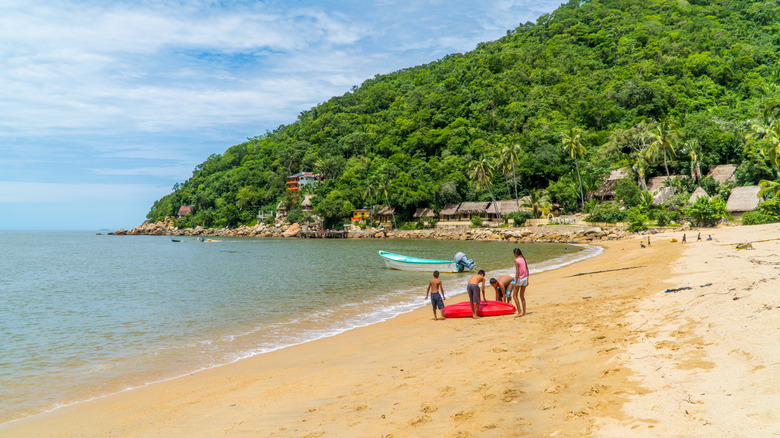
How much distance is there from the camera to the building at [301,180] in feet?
360

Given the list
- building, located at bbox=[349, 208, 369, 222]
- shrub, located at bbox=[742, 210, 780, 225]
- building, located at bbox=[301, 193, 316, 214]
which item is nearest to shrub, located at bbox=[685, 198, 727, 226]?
shrub, located at bbox=[742, 210, 780, 225]

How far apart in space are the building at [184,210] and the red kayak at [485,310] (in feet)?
423

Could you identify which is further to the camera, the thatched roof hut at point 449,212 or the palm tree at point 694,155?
the thatched roof hut at point 449,212

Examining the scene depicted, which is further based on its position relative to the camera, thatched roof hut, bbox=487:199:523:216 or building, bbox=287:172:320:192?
building, bbox=287:172:320:192

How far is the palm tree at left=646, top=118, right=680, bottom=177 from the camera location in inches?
2089

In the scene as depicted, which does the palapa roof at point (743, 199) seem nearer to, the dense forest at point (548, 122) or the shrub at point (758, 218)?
the dense forest at point (548, 122)

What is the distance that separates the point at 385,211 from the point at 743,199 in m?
54.2

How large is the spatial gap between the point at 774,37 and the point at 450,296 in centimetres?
11059

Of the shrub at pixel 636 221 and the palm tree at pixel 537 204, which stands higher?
the palm tree at pixel 537 204

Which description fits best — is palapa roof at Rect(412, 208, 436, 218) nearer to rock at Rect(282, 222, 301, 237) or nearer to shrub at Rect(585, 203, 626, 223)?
rock at Rect(282, 222, 301, 237)

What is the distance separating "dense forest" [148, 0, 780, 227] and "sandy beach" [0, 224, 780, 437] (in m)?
33.4

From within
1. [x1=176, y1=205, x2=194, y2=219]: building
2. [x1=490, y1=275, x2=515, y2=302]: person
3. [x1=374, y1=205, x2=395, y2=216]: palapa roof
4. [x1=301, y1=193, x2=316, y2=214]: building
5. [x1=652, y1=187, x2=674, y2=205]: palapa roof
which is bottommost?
[x1=490, y1=275, x2=515, y2=302]: person

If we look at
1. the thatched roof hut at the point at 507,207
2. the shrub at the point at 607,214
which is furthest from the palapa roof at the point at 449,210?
the shrub at the point at 607,214

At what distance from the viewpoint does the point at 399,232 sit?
3004 inches
